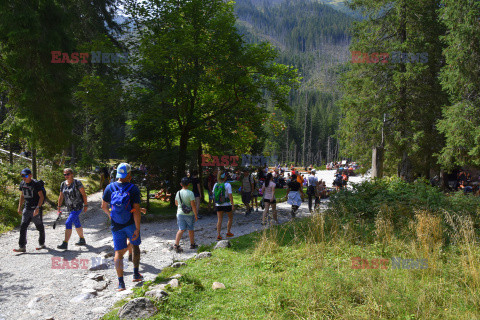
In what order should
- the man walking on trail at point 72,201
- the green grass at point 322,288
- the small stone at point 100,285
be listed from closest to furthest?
1. the green grass at point 322,288
2. the small stone at point 100,285
3. the man walking on trail at point 72,201

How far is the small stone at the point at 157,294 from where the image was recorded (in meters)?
4.18

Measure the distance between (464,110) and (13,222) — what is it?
2084cm

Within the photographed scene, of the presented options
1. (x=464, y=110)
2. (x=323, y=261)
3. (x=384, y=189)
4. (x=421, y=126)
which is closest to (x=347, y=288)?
(x=323, y=261)

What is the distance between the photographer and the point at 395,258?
5371 millimetres

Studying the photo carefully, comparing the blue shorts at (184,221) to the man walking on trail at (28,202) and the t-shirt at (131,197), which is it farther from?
the man walking on trail at (28,202)

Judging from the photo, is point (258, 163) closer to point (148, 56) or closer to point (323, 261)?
point (148, 56)

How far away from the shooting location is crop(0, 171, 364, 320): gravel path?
446 cm

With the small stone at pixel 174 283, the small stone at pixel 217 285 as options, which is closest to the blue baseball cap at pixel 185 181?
the small stone at pixel 174 283

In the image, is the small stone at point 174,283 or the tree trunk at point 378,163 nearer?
the small stone at point 174,283

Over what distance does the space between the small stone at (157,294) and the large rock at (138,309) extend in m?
0.17

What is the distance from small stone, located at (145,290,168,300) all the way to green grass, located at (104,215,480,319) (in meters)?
0.09

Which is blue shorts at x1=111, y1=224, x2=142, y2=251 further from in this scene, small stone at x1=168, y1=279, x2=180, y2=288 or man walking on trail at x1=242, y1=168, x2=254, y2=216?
man walking on trail at x1=242, y1=168, x2=254, y2=216

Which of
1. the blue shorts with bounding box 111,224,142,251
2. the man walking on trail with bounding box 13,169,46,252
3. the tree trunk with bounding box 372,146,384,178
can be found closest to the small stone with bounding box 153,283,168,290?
the blue shorts with bounding box 111,224,142,251

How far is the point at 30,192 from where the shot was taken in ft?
A: 23.8
